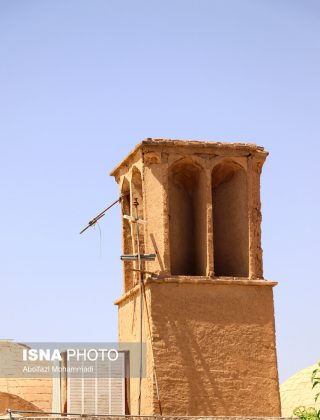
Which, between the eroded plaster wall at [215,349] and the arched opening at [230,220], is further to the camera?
the arched opening at [230,220]

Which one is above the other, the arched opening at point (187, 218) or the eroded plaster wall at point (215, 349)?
the arched opening at point (187, 218)

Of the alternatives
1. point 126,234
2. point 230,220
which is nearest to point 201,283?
point 230,220

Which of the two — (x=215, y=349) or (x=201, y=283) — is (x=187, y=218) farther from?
(x=215, y=349)

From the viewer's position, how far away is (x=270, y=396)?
2373 centimetres

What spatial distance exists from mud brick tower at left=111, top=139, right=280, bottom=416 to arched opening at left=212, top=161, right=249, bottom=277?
2cm

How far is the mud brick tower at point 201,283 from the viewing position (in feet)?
76.3

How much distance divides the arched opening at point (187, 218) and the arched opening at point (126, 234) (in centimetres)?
115

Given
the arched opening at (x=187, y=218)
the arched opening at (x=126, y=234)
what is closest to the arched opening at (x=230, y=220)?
the arched opening at (x=187, y=218)

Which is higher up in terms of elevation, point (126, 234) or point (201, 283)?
point (126, 234)

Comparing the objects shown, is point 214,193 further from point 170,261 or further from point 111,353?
point 111,353

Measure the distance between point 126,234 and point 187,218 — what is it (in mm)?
1453

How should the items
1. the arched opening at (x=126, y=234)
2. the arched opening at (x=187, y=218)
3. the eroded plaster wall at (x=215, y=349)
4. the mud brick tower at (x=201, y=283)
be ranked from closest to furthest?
the eroded plaster wall at (x=215, y=349) → the mud brick tower at (x=201, y=283) → the arched opening at (x=187, y=218) → the arched opening at (x=126, y=234)

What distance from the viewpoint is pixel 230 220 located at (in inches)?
985

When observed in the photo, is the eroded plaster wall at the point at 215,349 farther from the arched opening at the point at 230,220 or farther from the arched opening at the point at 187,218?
the arched opening at the point at 187,218
